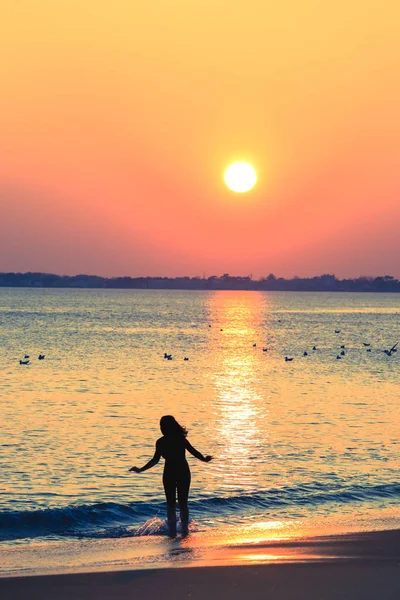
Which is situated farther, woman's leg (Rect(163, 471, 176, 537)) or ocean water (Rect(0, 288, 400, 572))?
ocean water (Rect(0, 288, 400, 572))

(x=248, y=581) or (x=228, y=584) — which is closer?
(x=228, y=584)

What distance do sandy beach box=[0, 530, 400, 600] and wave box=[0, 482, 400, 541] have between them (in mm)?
4448

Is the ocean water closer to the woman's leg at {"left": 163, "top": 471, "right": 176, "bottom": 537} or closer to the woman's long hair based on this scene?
the woman's leg at {"left": 163, "top": 471, "right": 176, "bottom": 537}

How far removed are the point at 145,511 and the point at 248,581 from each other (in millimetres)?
8444

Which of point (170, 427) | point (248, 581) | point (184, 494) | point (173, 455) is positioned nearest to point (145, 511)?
point (184, 494)

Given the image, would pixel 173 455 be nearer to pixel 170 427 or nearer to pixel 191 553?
pixel 170 427

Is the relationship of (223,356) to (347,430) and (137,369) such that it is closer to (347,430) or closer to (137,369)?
(137,369)

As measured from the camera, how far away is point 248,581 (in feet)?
37.5

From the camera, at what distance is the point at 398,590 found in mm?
10898

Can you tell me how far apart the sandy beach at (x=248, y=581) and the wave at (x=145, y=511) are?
4.45 meters

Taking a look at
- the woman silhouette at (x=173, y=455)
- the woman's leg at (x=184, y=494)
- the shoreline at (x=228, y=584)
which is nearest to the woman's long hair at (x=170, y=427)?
the woman silhouette at (x=173, y=455)

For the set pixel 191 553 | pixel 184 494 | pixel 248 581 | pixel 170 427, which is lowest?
Result: pixel 191 553

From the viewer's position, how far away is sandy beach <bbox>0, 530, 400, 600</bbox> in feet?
35.6

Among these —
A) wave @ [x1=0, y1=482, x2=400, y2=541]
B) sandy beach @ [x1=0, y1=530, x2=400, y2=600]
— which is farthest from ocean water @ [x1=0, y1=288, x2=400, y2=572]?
sandy beach @ [x1=0, y1=530, x2=400, y2=600]
